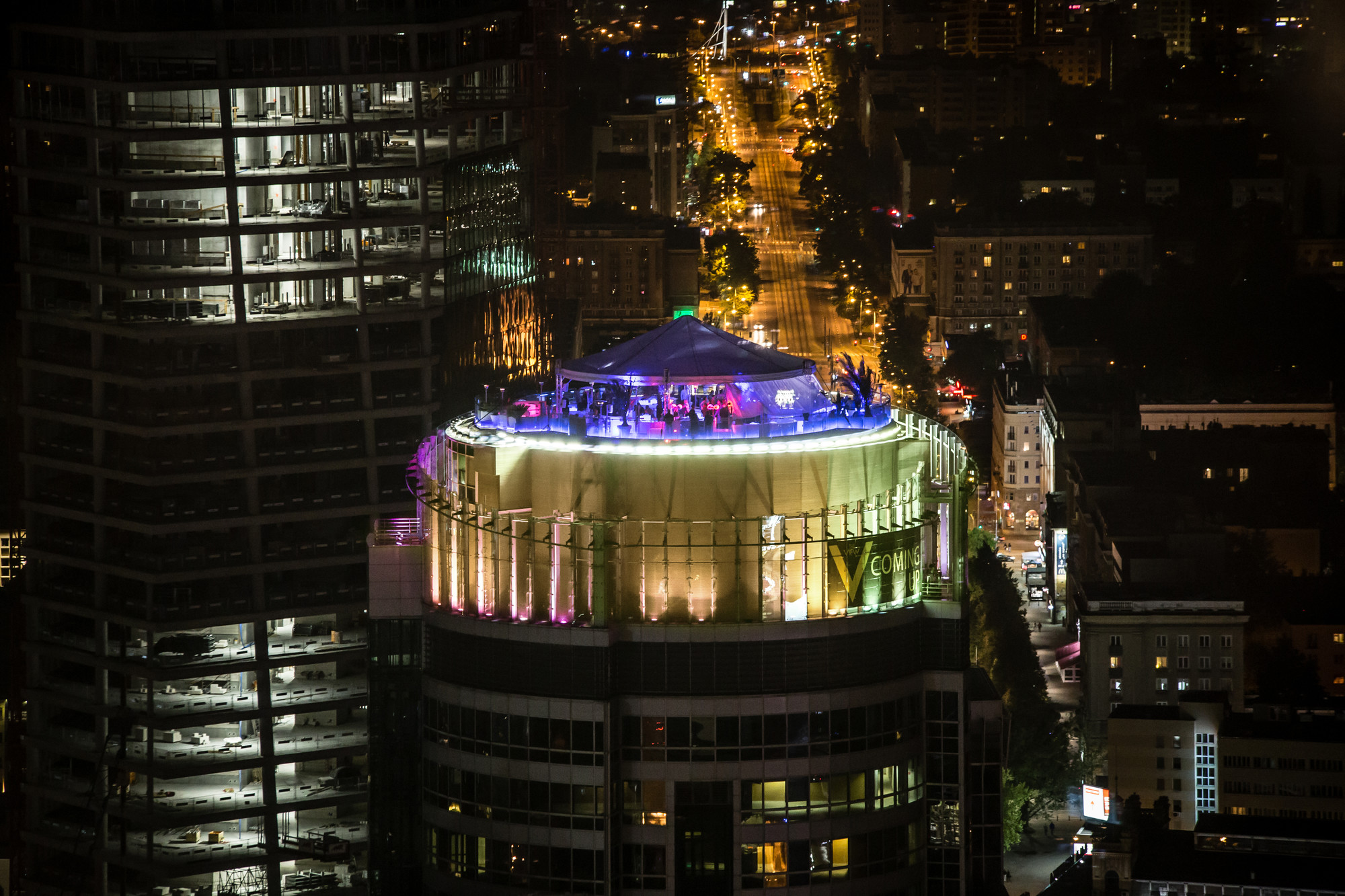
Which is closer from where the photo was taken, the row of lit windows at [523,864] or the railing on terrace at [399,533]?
the row of lit windows at [523,864]

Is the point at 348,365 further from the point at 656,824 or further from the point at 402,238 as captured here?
the point at 656,824

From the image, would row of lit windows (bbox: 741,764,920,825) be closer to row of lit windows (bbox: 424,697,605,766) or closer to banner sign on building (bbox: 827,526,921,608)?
row of lit windows (bbox: 424,697,605,766)

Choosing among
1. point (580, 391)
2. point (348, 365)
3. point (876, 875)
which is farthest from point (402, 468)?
point (876, 875)

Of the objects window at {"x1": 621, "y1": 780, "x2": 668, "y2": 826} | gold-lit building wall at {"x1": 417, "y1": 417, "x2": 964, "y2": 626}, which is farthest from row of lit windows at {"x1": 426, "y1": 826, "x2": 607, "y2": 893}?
gold-lit building wall at {"x1": 417, "y1": 417, "x2": 964, "y2": 626}

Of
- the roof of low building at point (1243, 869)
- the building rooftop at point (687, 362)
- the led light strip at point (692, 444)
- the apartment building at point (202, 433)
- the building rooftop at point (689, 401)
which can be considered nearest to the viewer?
the led light strip at point (692, 444)

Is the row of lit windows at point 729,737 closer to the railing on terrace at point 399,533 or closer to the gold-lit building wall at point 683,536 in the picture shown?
the gold-lit building wall at point 683,536

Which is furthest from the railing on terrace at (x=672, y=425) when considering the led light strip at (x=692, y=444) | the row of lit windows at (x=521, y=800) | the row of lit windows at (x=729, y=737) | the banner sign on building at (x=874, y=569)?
the row of lit windows at (x=521, y=800)

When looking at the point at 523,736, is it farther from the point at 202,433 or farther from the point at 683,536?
the point at 202,433

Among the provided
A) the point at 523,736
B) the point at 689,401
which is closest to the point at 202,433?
the point at 689,401
